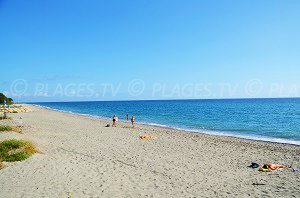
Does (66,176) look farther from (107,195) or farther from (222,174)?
(222,174)

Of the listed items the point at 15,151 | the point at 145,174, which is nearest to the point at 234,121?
the point at 145,174

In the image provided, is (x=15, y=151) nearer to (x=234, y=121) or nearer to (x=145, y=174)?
(x=145, y=174)

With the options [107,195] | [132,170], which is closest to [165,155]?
[132,170]

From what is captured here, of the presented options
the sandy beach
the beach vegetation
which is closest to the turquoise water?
the sandy beach

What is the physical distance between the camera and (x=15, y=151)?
1207 cm

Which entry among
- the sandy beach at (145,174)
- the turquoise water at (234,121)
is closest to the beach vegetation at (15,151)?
the sandy beach at (145,174)

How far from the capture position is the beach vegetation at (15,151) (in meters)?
11.5

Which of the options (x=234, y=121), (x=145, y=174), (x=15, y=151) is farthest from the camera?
(x=234, y=121)

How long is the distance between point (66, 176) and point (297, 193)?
7.38 meters

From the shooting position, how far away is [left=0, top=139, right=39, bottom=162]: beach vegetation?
11492 millimetres

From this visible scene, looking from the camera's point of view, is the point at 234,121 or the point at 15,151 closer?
the point at 15,151

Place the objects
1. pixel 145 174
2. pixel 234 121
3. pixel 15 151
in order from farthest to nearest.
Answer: pixel 234 121
pixel 15 151
pixel 145 174

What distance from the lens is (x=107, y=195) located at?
7.96 m

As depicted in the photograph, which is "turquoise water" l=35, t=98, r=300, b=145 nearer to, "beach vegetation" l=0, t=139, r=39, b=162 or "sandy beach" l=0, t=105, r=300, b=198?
"sandy beach" l=0, t=105, r=300, b=198
